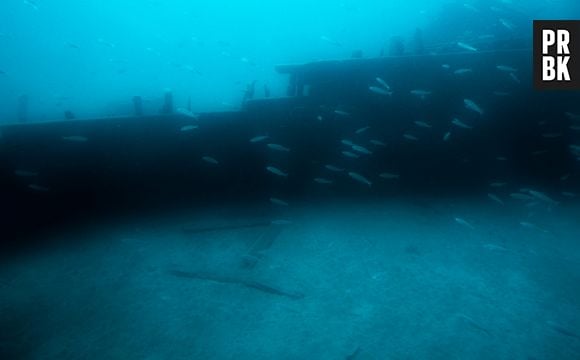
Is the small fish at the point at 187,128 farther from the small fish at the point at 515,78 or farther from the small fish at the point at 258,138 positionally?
the small fish at the point at 515,78

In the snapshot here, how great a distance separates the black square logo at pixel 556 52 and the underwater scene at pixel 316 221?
14 centimetres

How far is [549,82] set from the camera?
8.05m

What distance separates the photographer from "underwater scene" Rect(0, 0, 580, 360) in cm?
499

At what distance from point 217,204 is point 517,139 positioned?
7.30 metres

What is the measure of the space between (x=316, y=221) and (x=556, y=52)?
232 inches

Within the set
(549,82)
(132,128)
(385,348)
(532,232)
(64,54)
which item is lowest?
(385,348)

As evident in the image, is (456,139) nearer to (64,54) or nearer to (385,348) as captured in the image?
(385,348)

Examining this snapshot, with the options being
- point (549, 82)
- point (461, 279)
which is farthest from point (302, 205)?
point (549, 82)

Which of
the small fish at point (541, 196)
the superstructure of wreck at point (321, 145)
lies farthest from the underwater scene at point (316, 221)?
the small fish at point (541, 196)

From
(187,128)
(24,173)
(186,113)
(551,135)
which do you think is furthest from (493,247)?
(24,173)

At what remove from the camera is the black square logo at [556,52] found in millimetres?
7441

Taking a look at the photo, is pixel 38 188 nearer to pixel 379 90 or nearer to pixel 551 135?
pixel 379 90

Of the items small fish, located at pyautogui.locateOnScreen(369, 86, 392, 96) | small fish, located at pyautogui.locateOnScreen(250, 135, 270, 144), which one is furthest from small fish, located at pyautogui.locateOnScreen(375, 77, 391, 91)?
small fish, located at pyautogui.locateOnScreen(250, 135, 270, 144)

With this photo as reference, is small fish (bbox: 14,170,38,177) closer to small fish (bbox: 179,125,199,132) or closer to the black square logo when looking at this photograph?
small fish (bbox: 179,125,199,132)
